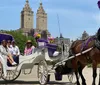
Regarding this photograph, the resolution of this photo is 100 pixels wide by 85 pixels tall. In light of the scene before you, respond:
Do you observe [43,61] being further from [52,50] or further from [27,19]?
[27,19]

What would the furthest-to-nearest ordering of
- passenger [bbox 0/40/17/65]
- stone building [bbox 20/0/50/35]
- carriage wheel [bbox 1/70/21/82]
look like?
1. stone building [bbox 20/0/50/35]
2. carriage wheel [bbox 1/70/21/82]
3. passenger [bbox 0/40/17/65]

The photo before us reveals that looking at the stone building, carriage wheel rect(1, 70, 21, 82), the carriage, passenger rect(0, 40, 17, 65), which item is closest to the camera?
the carriage

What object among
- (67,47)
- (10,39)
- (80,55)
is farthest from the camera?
(10,39)

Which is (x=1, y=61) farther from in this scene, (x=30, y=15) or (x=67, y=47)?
(x=30, y=15)

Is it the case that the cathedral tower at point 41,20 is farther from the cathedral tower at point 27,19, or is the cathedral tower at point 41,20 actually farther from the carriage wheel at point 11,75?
the carriage wheel at point 11,75

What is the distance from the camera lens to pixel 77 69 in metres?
10.9

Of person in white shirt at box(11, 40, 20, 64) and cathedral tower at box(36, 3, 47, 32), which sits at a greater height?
cathedral tower at box(36, 3, 47, 32)

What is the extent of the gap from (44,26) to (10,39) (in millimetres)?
174102

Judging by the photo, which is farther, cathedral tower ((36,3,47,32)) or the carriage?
cathedral tower ((36,3,47,32))

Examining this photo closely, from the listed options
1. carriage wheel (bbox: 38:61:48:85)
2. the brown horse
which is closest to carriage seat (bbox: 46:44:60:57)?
carriage wheel (bbox: 38:61:48:85)

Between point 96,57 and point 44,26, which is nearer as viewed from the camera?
point 96,57

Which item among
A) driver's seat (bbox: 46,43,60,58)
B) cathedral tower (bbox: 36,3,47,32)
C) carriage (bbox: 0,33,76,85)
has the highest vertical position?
cathedral tower (bbox: 36,3,47,32)

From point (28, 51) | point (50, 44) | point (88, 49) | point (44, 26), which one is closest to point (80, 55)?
point (88, 49)

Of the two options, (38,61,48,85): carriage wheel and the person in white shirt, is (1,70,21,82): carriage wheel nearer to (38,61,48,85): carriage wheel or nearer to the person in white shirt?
the person in white shirt
